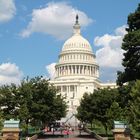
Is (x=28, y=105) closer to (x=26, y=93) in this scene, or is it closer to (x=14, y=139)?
(x=26, y=93)

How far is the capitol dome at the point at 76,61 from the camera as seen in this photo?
552 feet

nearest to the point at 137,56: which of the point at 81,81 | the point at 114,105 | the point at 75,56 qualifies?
the point at 114,105

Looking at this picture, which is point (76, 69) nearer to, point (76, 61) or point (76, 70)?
point (76, 70)

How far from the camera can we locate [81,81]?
15900 centimetres

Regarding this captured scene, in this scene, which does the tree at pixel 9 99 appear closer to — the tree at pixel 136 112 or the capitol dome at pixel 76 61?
the tree at pixel 136 112

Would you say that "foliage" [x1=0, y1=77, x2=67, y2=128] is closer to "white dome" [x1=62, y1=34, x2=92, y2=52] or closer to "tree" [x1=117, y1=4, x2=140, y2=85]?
"tree" [x1=117, y1=4, x2=140, y2=85]

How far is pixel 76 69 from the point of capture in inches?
6673

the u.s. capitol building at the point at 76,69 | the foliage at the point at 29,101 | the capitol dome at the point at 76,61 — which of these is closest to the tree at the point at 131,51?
the foliage at the point at 29,101

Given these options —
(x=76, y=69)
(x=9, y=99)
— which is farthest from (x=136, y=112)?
(x=76, y=69)

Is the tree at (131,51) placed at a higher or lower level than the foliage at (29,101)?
higher

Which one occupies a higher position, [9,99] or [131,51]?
[131,51]

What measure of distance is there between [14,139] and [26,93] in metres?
19.8

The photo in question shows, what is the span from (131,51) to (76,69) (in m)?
128

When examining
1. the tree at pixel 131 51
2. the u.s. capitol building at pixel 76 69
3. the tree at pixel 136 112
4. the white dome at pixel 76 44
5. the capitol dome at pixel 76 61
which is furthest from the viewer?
the white dome at pixel 76 44
